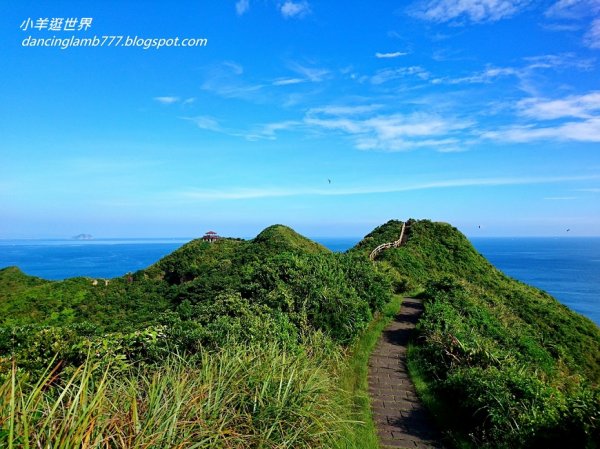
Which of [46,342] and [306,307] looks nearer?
[46,342]

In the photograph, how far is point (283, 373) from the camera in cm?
542

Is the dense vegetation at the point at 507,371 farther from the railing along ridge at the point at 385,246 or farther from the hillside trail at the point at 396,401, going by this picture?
the railing along ridge at the point at 385,246

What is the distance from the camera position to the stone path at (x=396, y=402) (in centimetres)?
667

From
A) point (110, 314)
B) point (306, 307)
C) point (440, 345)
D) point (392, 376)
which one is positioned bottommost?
point (110, 314)

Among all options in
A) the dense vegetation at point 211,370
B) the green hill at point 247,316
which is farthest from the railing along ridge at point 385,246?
the dense vegetation at point 211,370

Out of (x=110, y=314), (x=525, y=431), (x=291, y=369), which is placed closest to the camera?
(x=291, y=369)

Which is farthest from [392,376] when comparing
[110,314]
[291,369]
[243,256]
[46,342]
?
[243,256]

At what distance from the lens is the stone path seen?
21.9 feet

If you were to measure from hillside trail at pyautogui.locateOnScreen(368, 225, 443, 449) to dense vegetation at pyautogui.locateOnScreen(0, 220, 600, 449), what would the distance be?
0.32 m

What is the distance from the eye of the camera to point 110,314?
26.6 m

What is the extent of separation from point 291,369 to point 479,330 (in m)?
9.94

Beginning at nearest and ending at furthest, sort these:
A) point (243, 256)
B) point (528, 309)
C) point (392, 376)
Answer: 1. point (392, 376)
2. point (528, 309)
3. point (243, 256)

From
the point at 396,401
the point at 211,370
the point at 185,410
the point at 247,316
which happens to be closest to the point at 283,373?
the point at 211,370

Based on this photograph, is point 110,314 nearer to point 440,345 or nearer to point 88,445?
point 440,345
